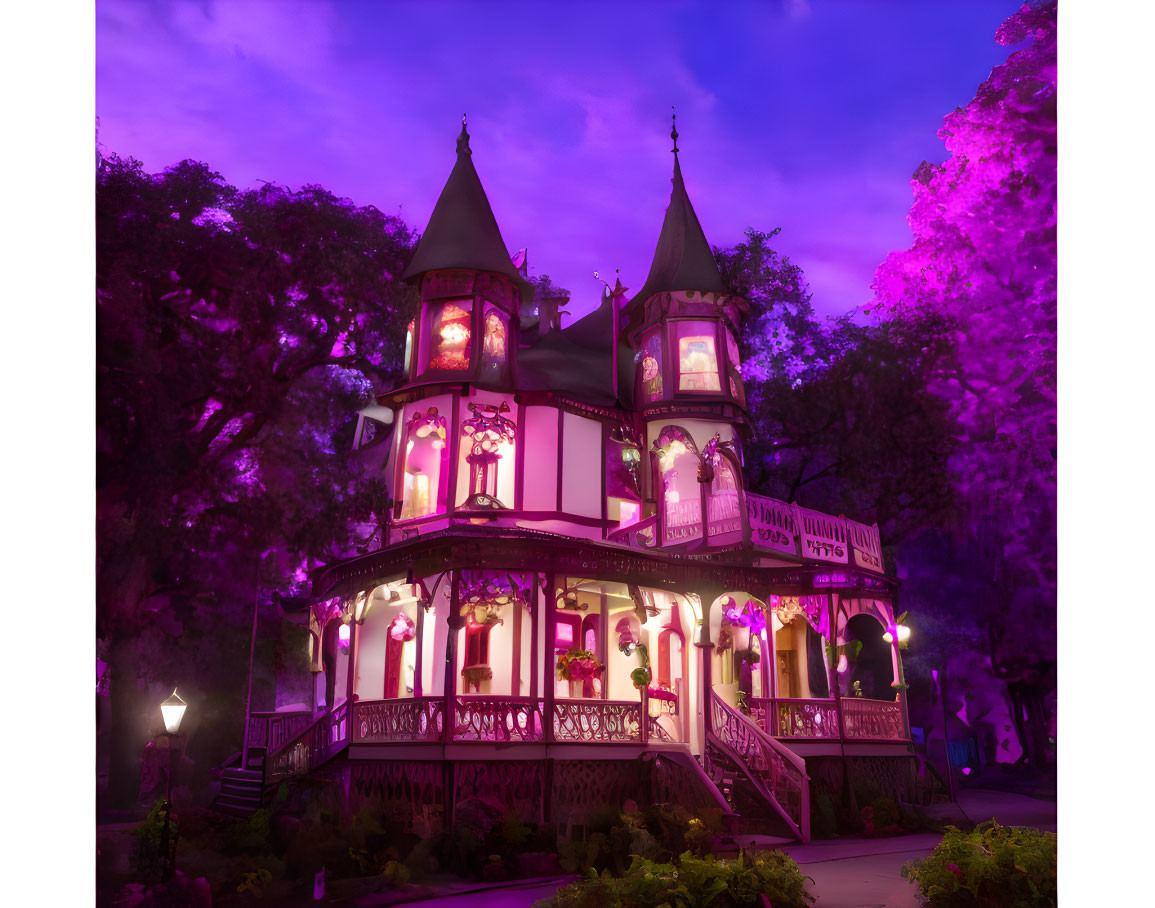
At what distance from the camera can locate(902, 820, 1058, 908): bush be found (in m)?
8.30

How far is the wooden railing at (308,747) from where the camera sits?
17.6m

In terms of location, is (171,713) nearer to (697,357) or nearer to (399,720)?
(399,720)

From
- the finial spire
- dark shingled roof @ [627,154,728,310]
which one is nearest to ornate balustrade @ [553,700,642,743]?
dark shingled roof @ [627,154,728,310]

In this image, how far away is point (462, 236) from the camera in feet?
68.7

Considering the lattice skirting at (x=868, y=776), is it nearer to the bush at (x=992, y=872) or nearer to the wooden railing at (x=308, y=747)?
the bush at (x=992, y=872)

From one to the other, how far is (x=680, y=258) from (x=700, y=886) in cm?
1707

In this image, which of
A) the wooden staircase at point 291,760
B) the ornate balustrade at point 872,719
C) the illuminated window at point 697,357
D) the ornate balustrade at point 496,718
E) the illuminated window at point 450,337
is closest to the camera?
the ornate balustrade at point 496,718

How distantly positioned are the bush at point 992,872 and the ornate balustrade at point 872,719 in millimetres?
10115

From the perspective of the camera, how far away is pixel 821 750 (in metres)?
18.4

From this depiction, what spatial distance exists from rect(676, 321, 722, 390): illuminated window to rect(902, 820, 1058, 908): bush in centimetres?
1380

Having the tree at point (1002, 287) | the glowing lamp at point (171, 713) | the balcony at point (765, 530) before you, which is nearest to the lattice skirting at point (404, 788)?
the glowing lamp at point (171, 713)
